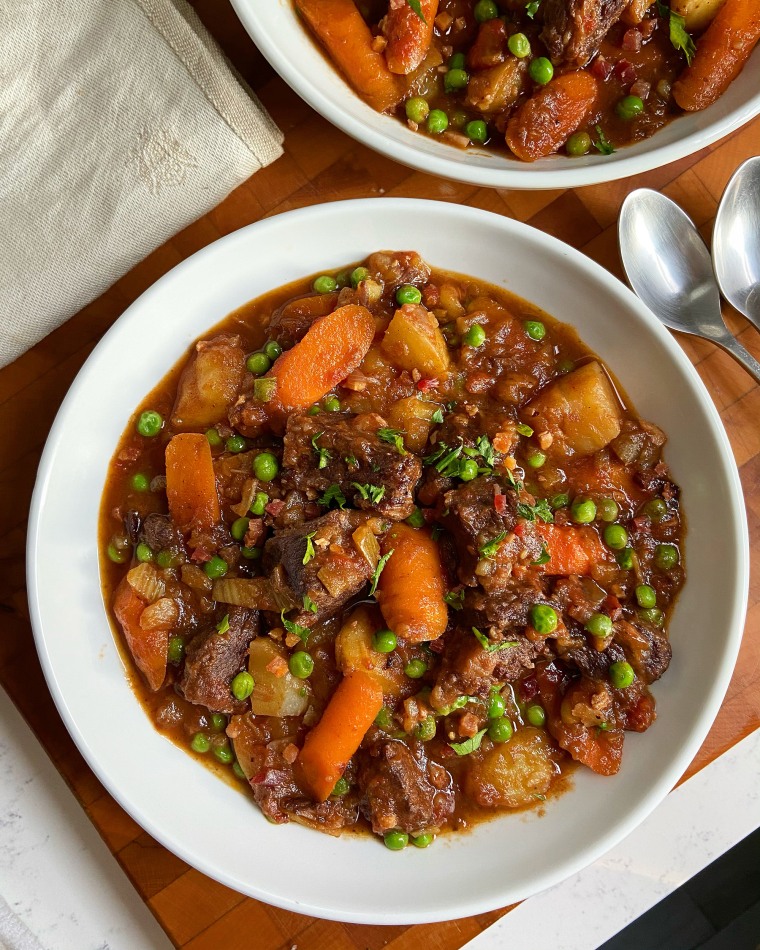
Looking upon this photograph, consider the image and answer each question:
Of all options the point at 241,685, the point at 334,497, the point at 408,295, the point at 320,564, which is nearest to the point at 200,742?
the point at 241,685

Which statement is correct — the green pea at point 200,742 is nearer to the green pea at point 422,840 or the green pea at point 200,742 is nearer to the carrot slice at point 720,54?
the green pea at point 422,840

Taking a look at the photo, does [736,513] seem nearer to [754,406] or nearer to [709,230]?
[754,406]

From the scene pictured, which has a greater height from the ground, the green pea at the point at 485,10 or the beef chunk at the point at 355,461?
the green pea at the point at 485,10

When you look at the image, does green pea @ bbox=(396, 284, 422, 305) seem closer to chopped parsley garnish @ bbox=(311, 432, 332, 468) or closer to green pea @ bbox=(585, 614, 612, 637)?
chopped parsley garnish @ bbox=(311, 432, 332, 468)

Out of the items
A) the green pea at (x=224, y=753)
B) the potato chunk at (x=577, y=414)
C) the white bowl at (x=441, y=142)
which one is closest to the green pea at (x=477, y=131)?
A: the white bowl at (x=441, y=142)

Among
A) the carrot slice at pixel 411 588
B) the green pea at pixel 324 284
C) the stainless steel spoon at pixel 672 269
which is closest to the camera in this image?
the carrot slice at pixel 411 588
